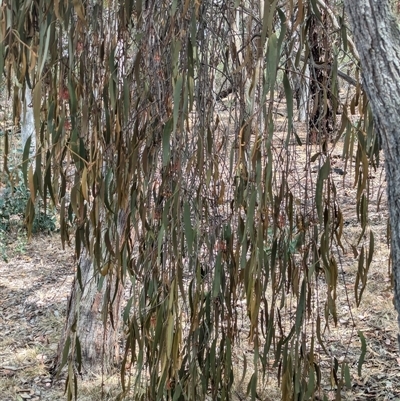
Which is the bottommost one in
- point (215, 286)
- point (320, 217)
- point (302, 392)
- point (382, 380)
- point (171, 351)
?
point (382, 380)

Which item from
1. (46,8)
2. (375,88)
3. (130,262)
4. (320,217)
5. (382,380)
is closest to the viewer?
(375,88)

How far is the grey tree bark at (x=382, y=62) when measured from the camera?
1.42 meters

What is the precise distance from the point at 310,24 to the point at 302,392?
3.47 feet

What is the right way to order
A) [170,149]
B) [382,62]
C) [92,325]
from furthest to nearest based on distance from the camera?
[92,325], [170,149], [382,62]

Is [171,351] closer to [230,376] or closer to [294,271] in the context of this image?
[230,376]

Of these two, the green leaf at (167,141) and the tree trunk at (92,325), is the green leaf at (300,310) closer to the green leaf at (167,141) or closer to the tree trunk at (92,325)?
the green leaf at (167,141)

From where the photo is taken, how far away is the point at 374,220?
5812 mm

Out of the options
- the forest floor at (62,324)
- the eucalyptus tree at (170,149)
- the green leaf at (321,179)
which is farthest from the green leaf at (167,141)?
the forest floor at (62,324)

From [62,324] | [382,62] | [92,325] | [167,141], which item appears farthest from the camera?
[62,324]

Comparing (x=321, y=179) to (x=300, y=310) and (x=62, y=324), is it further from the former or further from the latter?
(x=62, y=324)

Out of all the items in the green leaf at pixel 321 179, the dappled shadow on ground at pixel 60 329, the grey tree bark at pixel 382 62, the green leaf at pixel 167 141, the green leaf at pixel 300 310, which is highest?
the grey tree bark at pixel 382 62

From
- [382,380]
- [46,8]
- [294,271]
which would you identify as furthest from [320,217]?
[382,380]

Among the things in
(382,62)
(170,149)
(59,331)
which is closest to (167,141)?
(170,149)

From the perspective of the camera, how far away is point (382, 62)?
56.2 inches
